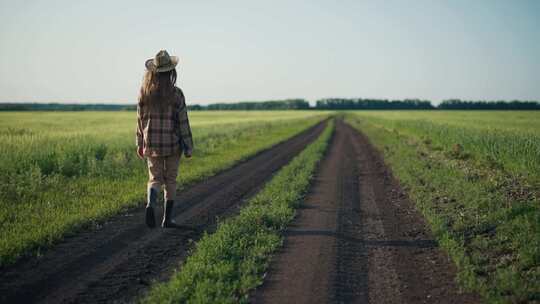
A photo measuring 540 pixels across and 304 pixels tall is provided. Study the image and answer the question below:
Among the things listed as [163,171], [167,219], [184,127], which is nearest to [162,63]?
[184,127]

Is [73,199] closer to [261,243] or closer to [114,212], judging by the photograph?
[114,212]

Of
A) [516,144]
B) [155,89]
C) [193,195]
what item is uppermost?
[155,89]

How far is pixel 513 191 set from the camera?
9320mm

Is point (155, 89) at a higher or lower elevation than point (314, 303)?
higher

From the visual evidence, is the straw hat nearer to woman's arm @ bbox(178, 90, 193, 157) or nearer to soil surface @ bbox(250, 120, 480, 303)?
woman's arm @ bbox(178, 90, 193, 157)

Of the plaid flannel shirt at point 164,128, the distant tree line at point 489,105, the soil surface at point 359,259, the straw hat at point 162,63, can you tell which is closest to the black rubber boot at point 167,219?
the plaid flannel shirt at point 164,128

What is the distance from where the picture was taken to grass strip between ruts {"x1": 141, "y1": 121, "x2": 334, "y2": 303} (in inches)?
170

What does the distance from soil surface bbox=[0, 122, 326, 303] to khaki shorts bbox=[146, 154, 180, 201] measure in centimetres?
74

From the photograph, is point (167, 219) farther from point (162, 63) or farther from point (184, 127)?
point (162, 63)

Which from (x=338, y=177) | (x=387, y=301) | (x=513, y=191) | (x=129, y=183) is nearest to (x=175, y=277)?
(x=387, y=301)

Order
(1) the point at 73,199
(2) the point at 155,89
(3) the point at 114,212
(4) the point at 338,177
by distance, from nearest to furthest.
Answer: (2) the point at 155,89
(3) the point at 114,212
(1) the point at 73,199
(4) the point at 338,177

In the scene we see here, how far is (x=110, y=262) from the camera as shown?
18.1 feet

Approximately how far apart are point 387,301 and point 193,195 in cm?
673

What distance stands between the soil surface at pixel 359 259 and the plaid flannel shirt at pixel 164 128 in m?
2.54
